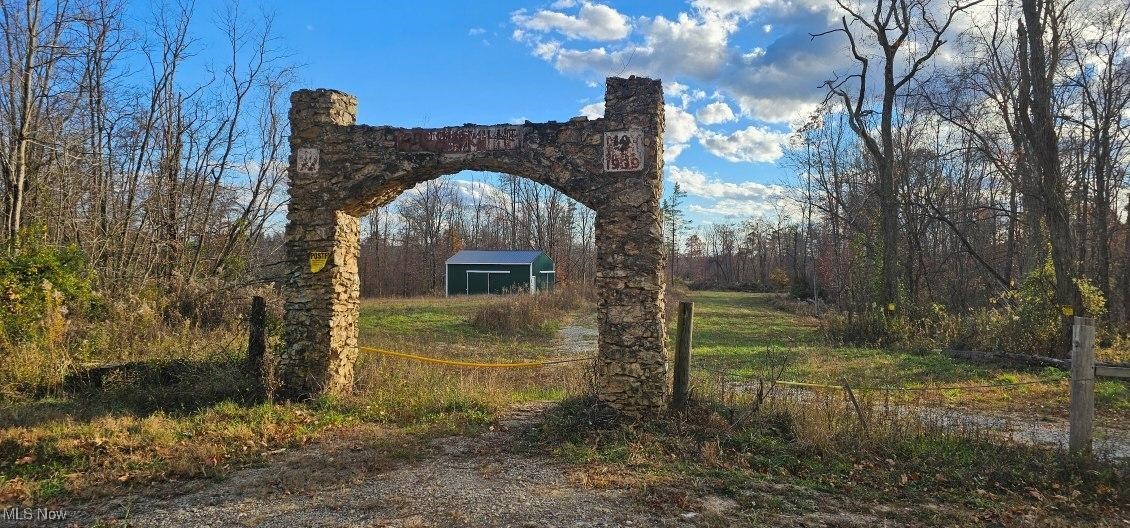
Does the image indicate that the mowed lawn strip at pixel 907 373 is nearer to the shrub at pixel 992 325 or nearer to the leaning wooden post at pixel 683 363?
the shrub at pixel 992 325

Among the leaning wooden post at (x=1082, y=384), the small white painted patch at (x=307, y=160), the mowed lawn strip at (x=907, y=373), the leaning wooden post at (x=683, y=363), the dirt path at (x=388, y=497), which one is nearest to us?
the dirt path at (x=388, y=497)

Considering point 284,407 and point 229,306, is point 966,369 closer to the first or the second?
point 284,407

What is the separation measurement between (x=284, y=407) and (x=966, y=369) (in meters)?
13.1

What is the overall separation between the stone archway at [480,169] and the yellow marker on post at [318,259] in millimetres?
14

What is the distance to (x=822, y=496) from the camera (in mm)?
5059

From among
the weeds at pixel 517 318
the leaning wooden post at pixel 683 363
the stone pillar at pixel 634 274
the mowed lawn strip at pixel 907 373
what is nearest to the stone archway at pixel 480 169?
the stone pillar at pixel 634 274

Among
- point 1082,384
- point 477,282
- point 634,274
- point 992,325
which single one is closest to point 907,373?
point 992,325

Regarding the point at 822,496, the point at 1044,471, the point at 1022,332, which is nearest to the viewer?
the point at 822,496

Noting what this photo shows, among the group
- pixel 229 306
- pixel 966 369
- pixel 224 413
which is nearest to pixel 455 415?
pixel 224 413

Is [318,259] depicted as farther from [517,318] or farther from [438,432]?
[517,318]

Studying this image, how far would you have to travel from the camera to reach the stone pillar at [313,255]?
7.82 m

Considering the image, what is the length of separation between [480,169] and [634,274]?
2.62 m

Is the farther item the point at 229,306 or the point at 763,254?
the point at 763,254

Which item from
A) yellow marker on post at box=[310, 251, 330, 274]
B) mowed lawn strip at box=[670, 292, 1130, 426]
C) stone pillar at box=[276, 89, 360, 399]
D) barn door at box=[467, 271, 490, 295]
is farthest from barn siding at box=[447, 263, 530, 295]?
yellow marker on post at box=[310, 251, 330, 274]
